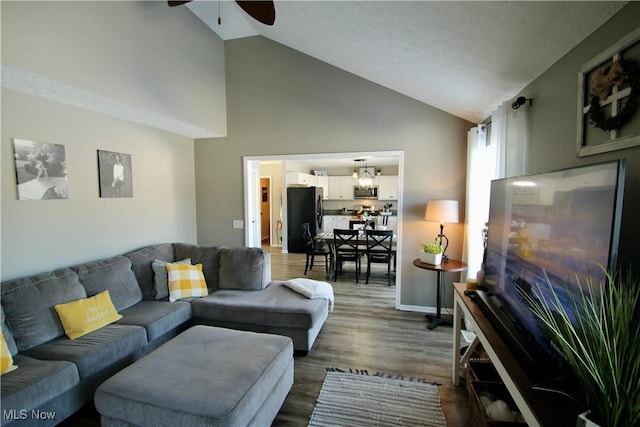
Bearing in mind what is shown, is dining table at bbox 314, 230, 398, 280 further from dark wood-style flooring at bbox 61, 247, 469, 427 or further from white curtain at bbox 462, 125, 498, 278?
white curtain at bbox 462, 125, 498, 278

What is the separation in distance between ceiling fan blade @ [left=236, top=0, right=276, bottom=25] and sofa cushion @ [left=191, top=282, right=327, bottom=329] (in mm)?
2469

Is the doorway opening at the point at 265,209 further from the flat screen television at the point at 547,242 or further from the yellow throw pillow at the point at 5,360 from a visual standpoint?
the flat screen television at the point at 547,242

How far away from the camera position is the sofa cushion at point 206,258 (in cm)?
345

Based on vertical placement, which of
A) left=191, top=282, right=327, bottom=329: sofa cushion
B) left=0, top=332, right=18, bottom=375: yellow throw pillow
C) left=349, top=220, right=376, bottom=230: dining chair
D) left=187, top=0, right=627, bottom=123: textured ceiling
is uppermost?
left=187, top=0, right=627, bottom=123: textured ceiling

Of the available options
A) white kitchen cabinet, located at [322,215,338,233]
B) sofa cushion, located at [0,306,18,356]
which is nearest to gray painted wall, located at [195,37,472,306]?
sofa cushion, located at [0,306,18,356]

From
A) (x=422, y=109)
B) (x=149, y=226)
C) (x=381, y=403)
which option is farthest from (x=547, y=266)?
(x=149, y=226)

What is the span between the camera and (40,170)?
8.12 feet

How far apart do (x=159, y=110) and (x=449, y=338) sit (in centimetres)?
397

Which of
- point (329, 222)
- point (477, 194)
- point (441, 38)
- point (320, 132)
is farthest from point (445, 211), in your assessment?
point (329, 222)

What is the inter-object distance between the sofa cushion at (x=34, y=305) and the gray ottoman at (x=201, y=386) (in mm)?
885

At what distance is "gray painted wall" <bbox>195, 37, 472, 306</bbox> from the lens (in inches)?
146

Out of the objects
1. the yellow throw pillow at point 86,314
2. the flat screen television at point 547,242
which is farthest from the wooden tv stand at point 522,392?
the yellow throw pillow at point 86,314

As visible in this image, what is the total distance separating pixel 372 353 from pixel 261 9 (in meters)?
3.10

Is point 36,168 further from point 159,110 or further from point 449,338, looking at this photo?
point 449,338
